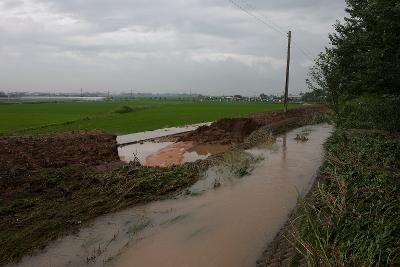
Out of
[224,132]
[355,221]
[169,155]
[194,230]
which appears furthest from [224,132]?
[355,221]

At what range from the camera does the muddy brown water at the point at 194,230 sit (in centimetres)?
653

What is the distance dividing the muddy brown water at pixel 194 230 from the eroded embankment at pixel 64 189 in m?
0.34

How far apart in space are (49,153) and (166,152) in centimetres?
606

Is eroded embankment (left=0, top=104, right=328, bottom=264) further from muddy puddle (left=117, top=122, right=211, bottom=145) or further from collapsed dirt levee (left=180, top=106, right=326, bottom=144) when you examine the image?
muddy puddle (left=117, top=122, right=211, bottom=145)

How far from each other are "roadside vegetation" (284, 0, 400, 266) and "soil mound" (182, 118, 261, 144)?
5187 mm

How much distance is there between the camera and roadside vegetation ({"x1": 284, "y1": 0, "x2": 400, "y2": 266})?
5.05m

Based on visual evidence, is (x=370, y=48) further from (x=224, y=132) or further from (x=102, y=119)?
(x=102, y=119)

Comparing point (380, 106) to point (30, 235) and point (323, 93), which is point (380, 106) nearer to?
point (323, 93)

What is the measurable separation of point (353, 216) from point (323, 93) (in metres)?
19.8

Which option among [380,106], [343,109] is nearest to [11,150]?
[380,106]

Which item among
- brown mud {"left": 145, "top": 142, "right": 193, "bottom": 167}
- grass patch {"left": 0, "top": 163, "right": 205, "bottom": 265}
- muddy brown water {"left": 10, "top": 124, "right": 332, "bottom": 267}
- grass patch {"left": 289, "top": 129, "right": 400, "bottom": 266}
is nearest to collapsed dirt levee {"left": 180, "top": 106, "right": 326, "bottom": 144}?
brown mud {"left": 145, "top": 142, "right": 193, "bottom": 167}

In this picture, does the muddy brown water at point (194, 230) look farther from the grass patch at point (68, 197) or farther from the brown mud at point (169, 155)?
the brown mud at point (169, 155)

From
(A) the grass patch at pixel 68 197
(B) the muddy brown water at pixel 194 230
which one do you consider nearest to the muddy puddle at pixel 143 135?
(A) the grass patch at pixel 68 197

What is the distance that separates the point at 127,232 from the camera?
A: 7.62 m
